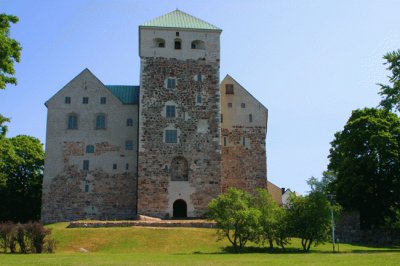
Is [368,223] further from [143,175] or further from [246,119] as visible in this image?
[143,175]

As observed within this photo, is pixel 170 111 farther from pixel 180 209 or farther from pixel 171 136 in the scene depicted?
pixel 180 209

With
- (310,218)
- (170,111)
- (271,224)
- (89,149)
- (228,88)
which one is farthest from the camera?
(228,88)

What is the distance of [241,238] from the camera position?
33250 millimetres

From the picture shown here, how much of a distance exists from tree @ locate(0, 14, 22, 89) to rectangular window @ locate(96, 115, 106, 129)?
25933 mm

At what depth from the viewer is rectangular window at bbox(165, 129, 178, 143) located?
47.5 metres

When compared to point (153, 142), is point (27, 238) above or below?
below

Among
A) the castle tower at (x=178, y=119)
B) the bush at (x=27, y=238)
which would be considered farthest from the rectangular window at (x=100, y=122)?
the bush at (x=27, y=238)

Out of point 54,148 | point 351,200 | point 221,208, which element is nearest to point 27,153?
point 54,148

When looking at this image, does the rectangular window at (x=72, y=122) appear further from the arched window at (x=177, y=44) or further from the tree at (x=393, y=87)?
the tree at (x=393, y=87)

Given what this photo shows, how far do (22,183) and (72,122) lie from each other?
35.2 feet

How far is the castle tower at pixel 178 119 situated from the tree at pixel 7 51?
23.5 m

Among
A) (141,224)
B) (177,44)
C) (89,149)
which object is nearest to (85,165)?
(89,149)

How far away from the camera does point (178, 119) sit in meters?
47.8

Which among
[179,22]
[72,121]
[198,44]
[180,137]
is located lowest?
[180,137]
